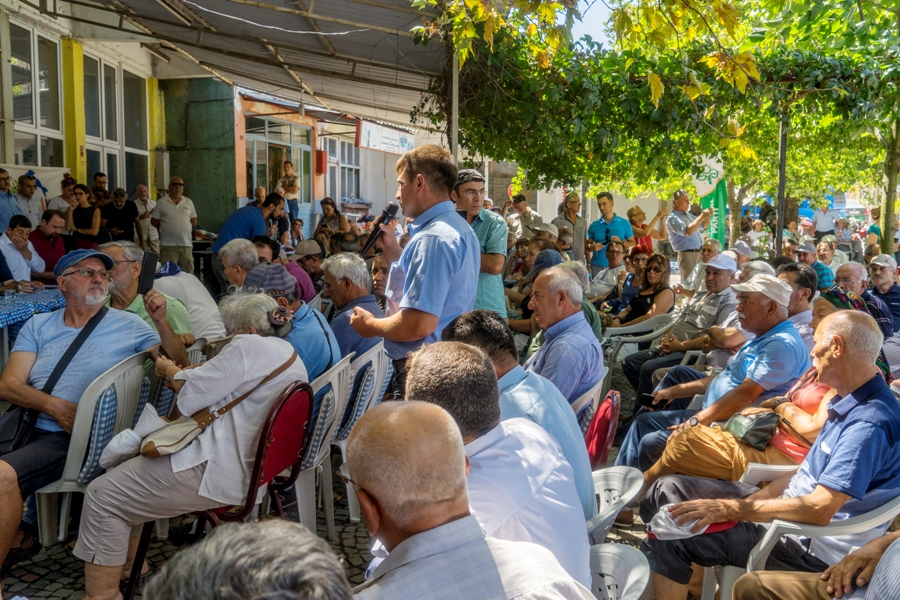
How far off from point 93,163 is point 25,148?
2.08 metres

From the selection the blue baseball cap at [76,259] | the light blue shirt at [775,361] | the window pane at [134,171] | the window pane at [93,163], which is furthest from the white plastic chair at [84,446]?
the window pane at [134,171]

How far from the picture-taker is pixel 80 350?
3527 millimetres

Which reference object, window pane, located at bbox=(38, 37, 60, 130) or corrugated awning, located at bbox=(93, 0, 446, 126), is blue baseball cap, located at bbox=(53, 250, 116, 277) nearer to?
corrugated awning, located at bbox=(93, 0, 446, 126)

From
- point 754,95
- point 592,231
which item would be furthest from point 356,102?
point 754,95

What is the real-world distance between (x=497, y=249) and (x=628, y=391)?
2695 millimetres

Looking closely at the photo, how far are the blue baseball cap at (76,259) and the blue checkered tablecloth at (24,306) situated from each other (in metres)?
1.72

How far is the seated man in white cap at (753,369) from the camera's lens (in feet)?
12.8

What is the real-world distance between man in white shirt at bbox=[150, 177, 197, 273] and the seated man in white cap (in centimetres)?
995

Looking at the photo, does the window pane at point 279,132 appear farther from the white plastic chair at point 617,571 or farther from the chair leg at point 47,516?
the white plastic chair at point 617,571

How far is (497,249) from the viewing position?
5.49 metres

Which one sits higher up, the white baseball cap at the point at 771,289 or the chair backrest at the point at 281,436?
the white baseball cap at the point at 771,289

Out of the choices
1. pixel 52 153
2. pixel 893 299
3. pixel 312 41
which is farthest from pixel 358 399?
pixel 52 153

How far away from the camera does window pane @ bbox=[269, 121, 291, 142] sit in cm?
2005

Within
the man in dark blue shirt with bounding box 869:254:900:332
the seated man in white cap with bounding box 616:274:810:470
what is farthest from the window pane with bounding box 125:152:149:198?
the seated man in white cap with bounding box 616:274:810:470
